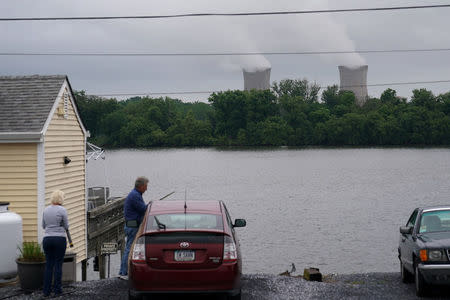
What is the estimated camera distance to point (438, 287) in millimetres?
11969

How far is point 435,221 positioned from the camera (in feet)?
40.1

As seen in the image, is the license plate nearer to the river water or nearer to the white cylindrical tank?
the white cylindrical tank

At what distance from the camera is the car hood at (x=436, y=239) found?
35.5ft

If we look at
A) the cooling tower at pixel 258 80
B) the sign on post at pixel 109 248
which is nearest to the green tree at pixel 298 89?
the cooling tower at pixel 258 80

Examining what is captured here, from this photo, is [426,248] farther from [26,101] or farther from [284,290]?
[26,101]

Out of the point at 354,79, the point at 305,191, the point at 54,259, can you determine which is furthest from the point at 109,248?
the point at 354,79

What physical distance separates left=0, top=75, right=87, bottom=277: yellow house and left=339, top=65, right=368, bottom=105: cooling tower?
149 metres

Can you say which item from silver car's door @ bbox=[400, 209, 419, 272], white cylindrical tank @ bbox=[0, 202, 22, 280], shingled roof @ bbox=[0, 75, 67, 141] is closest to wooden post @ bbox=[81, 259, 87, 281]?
shingled roof @ bbox=[0, 75, 67, 141]

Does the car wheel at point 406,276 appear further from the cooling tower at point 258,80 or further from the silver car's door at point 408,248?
the cooling tower at point 258,80

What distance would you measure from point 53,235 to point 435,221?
679 centimetres

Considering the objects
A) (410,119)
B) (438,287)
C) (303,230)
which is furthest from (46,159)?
(410,119)

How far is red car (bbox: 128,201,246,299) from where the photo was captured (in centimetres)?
964

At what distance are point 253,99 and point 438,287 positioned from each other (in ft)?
438

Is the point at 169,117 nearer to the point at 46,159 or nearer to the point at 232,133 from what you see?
the point at 232,133
